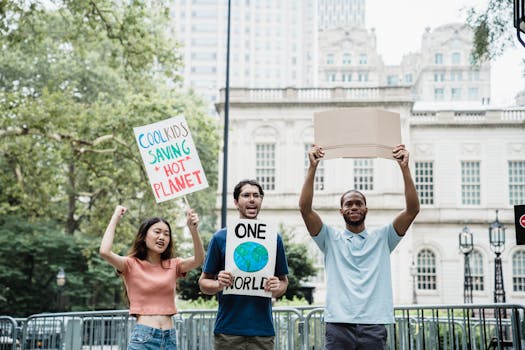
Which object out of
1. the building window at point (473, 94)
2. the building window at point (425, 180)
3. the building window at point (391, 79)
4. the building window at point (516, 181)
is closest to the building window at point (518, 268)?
the building window at point (516, 181)

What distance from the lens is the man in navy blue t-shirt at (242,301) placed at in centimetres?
429

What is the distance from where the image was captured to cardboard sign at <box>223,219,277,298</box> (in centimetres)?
439

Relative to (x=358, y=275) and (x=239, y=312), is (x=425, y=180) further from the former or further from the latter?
(x=239, y=312)

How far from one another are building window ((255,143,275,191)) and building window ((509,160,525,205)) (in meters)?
13.4

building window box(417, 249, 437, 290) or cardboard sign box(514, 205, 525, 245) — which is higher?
building window box(417, 249, 437, 290)

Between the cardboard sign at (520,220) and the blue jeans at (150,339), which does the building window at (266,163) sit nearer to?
the cardboard sign at (520,220)

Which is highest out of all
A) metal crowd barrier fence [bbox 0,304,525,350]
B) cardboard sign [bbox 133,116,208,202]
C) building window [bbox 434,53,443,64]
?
building window [bbox 434,53,443,64]

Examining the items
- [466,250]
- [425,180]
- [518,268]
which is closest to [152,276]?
[466,250]

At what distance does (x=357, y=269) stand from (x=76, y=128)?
13.9m

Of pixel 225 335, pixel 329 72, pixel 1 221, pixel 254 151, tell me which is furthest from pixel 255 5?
pixel 225 335

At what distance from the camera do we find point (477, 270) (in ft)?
115

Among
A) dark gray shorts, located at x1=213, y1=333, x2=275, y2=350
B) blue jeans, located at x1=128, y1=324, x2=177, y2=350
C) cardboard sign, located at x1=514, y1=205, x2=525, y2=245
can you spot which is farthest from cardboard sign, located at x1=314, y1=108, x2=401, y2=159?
cardboard sign, located at x1=514, y1=205, x2=525, y2=245

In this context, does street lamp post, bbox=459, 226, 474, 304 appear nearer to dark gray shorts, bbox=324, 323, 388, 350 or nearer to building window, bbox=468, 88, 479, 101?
dark gray shorts, bbox=324, 323, 388, 350

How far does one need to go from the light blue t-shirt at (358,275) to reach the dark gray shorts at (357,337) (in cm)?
4
